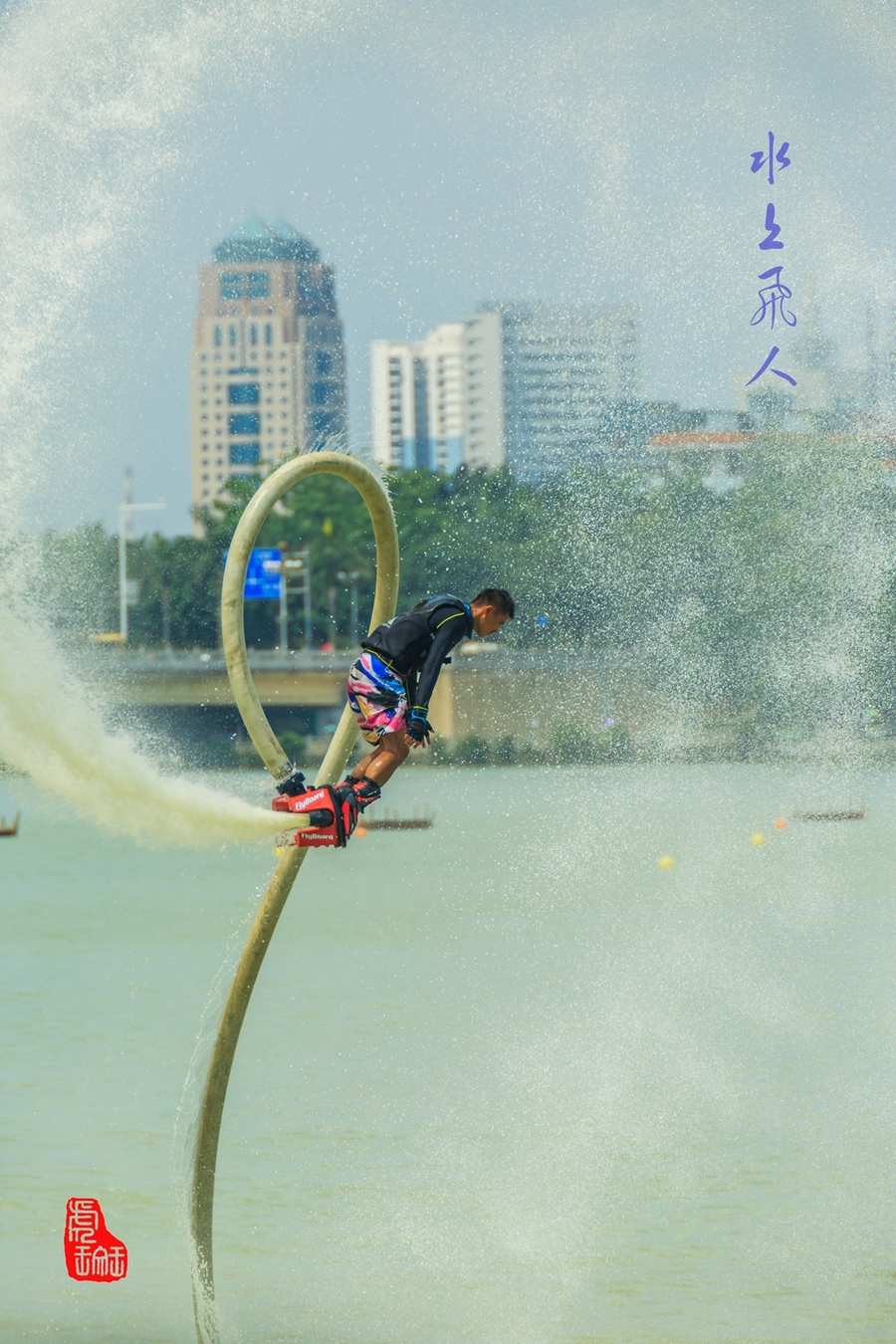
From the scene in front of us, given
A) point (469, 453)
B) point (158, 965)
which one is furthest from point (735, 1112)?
point (469, 453)

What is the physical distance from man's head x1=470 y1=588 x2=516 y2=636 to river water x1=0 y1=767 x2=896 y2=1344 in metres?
2.50

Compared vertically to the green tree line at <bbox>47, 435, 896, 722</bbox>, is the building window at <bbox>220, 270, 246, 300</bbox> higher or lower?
higher

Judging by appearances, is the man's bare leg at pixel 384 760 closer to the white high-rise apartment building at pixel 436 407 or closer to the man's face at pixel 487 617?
the man's face at pixel 487 617

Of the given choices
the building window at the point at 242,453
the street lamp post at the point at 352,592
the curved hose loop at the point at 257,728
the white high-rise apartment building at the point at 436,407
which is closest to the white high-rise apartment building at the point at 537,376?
the white high-rise apartment building at the point at 436,407

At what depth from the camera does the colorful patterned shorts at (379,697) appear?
8930 millimetres

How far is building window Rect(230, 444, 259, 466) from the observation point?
135500 millimetres

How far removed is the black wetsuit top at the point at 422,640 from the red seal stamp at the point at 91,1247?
481 cm

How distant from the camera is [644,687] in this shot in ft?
211

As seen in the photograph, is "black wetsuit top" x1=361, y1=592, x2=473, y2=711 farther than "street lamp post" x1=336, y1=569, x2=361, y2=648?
No

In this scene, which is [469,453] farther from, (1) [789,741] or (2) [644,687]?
(1) [789,741]

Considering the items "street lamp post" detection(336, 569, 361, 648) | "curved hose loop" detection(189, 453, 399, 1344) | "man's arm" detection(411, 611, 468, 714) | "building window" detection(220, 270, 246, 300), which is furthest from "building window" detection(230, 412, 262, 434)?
"man's arm" detection(411, 611, 468, 714)

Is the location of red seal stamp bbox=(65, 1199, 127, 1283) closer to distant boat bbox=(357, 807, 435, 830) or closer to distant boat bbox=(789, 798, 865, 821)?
distant boat bbox=(789, 798, 865, 821)

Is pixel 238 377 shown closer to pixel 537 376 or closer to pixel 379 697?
pixel 537 376

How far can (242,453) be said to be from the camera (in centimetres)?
13975
